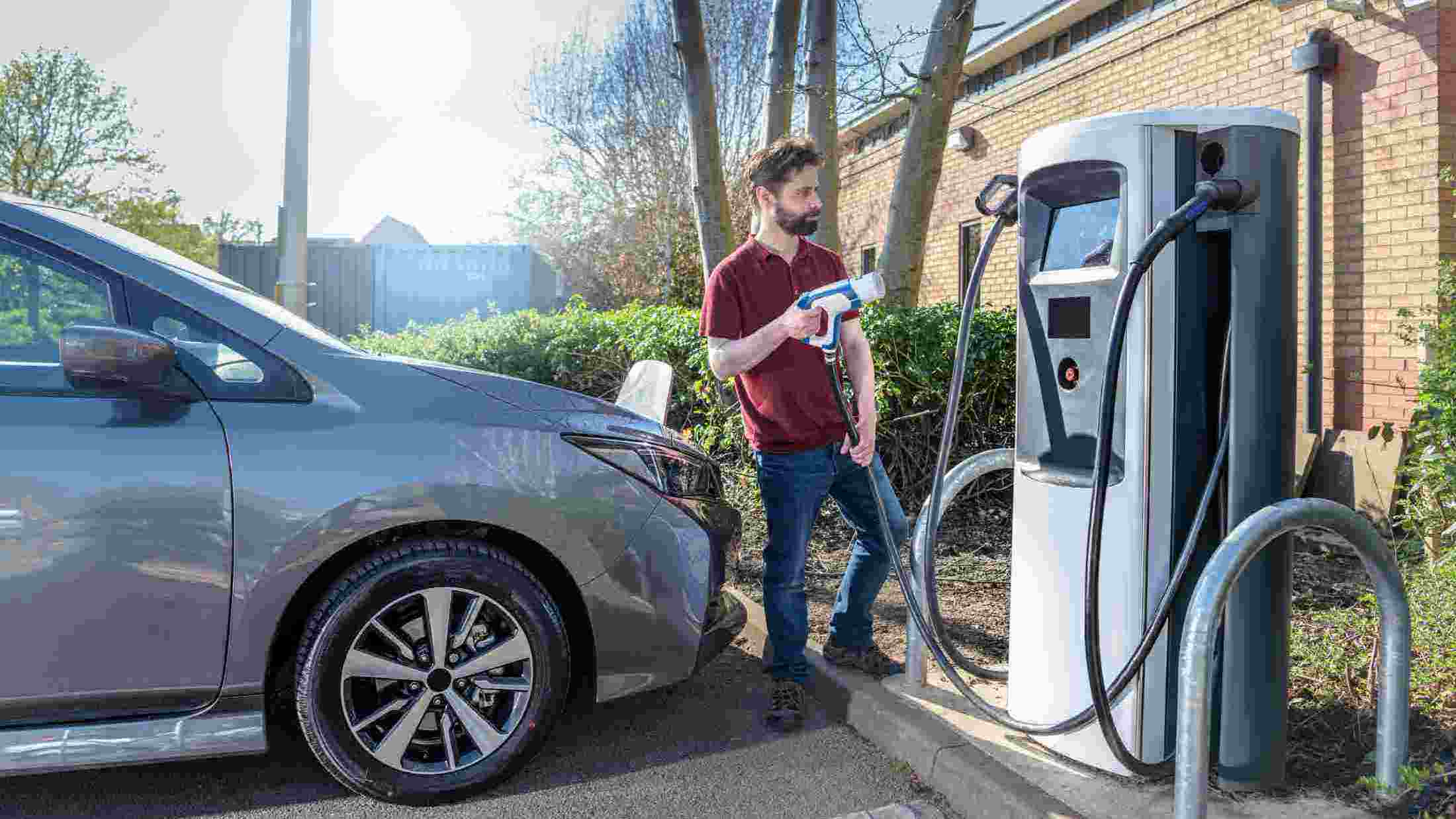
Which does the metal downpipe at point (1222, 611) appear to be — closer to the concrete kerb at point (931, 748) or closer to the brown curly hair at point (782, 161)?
the concrete kerb at point (931, 748)

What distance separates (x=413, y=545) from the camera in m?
3.02

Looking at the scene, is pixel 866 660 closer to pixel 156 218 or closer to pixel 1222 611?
pixel 1222 611

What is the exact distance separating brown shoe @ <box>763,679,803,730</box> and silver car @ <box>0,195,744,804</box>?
477mm

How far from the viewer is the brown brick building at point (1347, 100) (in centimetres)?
704

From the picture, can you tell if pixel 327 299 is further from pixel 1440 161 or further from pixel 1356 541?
pixel 1356 541

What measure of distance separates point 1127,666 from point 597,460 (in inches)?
60.9

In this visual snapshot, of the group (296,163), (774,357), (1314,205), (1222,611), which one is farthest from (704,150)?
(1222,611)

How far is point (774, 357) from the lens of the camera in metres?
3.63

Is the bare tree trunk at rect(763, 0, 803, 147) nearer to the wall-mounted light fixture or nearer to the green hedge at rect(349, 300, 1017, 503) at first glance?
the green hedge at rect(349, 300, 1017, 503)

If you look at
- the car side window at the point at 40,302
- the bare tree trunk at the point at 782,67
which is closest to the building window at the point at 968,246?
the bare tree trunk at the point at 782,67

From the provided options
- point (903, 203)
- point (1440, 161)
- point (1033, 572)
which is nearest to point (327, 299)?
point (903, 203)

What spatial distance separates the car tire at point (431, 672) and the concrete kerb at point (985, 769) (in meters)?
1.06

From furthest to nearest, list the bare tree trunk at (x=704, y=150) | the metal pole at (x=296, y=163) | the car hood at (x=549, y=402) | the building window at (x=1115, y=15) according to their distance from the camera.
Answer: the building window at (x=1115, y=15) < the metal pole at (x=296, y=163) < the bare tree trunk at (x=704, y=150) < the car hood at (x=549, y=402)

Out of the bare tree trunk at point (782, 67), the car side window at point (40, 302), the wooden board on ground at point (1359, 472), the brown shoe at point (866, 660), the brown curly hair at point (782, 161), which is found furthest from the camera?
the bare tree trunk at point (782, 67)
